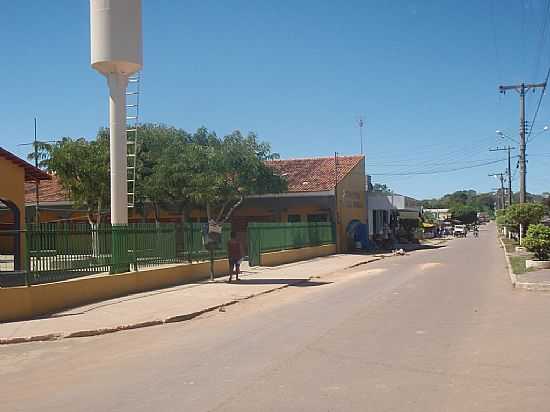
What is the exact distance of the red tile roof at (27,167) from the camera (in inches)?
894

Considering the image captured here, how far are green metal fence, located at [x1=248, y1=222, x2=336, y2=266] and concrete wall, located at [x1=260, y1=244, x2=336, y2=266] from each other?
26cm

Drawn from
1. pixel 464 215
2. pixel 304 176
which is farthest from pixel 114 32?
pixel 464 215

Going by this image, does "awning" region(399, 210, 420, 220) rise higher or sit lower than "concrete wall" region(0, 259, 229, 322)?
higher

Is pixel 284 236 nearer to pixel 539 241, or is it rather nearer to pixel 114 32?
pixel 539 241

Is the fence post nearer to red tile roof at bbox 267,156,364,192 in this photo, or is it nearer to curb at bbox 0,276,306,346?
curb at bbox 0,276,306,346

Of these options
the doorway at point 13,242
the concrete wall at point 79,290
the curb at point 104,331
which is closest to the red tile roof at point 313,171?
the doorway at point 13,242

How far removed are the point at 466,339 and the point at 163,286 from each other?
10989 millimetres

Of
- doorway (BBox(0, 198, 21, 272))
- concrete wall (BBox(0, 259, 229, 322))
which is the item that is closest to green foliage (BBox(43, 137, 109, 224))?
doorway (BBox(0, 198, 21, 272))

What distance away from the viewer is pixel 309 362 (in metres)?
8.82

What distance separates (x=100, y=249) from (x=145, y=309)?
273cm

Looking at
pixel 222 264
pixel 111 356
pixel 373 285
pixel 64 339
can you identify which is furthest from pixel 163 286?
pixel 111 356

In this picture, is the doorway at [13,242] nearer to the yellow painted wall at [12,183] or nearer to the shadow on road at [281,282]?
the yellow painted wall at [12,183]

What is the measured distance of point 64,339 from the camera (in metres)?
11.7

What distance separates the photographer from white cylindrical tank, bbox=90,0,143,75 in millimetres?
19625
